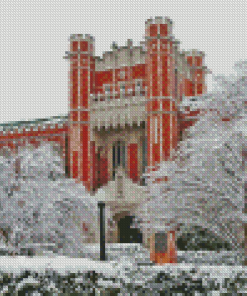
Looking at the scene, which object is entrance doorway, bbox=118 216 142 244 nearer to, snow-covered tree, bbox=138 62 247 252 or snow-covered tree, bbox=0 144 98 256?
snow-covered tree, bbox=0 144 98 256

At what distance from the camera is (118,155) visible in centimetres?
2620

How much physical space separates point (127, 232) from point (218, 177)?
A: 11088 millimetres

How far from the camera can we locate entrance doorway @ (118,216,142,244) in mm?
25078

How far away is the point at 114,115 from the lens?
25469 millimetres

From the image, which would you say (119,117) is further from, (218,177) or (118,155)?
(218,177)

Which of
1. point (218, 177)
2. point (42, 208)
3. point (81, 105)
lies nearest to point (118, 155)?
point (81, 105)

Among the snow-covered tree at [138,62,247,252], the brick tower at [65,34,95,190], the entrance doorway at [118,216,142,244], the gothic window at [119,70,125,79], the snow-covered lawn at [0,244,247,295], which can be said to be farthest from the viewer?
the gothic window at [119,70,125,79]

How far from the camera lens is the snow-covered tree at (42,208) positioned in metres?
17.6

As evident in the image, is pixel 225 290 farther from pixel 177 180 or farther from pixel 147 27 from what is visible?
pixel 147 27

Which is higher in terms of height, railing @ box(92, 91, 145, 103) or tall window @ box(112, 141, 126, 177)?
railing @ box(92, 91, 145, 103)

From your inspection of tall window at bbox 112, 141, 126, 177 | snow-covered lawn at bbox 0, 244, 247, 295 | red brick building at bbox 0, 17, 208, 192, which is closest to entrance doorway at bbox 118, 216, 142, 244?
red brick building at bbox 0, 17, 208, 192

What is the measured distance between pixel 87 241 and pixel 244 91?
405 inches

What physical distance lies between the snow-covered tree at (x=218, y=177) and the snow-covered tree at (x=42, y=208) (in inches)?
142

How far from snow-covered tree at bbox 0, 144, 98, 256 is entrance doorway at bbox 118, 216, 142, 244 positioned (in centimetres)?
330
